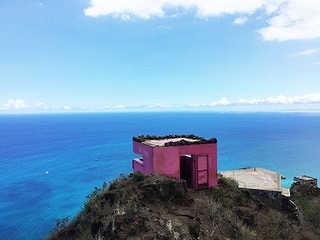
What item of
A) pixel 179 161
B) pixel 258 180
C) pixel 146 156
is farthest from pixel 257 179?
pixel 146 156

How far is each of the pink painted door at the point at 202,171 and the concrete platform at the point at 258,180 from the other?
330cm

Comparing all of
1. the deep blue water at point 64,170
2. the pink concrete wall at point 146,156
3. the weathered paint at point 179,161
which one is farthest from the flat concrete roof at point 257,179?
the deep blue water at point 64,170

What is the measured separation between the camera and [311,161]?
2608 inches

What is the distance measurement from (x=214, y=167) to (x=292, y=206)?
503 centimetres

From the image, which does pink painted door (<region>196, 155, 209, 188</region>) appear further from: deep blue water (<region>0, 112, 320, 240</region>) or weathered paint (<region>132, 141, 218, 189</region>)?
deep blue water (<region>0, 112, 320, 240</region>)

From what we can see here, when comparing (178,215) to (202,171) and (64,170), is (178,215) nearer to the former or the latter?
(202,171)

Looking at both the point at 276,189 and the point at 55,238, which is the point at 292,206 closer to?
the point at 276,189

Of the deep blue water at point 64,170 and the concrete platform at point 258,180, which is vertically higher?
the concrete platform at point 258,180

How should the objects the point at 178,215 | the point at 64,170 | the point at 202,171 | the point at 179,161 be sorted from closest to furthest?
the point at 178,215, the point at 179,161, the point at 202,171, the point at 64,170

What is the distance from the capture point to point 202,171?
1633cm

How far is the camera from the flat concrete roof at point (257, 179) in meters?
18.5

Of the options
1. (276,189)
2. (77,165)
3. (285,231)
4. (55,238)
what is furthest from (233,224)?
(77,165)

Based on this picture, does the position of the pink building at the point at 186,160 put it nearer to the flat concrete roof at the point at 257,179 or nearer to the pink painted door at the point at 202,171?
the pink painted door at the point at 202,171

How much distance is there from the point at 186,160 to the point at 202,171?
142 centimetres
